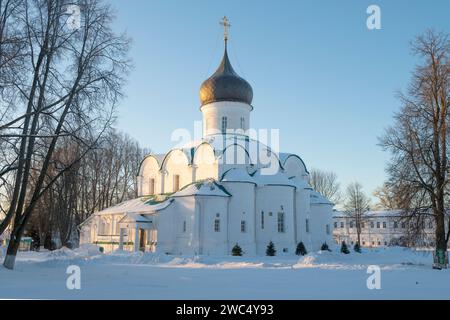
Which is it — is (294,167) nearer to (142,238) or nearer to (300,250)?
(300,250)

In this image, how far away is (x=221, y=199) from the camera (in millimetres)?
28406

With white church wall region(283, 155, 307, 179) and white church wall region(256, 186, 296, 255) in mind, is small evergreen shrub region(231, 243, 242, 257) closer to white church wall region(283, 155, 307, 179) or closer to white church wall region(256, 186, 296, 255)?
white church wall region(256, 186, 296, 255)

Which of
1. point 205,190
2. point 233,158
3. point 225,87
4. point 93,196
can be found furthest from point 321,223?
point 93,196

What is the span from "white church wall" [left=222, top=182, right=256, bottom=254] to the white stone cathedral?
6cm

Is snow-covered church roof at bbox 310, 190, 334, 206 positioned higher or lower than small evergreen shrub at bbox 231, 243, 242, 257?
higher

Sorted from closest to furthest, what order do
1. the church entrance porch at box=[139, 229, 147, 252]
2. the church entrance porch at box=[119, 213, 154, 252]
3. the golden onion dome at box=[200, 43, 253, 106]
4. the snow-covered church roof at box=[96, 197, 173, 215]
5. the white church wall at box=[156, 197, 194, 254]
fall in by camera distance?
the white church wall at box=[156, 197, 194, 254]
the church entrance porch at box=[119, 213, 154, 252]
the snow-covered church roof at box=[96, 197, 173, 215]
the church entrance porch at box=[139, 229, 147, 252]
the golden onion dome at box=[200, 43, 253, 106]

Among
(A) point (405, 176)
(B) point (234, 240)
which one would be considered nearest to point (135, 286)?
(A) point (405, 176)

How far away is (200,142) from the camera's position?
32.6m

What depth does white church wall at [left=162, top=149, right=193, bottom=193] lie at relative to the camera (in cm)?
3203

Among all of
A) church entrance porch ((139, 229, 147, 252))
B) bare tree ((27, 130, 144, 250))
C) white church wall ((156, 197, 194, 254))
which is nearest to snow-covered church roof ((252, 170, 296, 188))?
white church wall ((156, 197, 194, 254))

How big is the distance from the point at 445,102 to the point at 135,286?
14106 millimetres

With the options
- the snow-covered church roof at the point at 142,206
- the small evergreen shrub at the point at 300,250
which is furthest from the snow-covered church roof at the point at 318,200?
the snow-covered church roof at the point at 142,206
